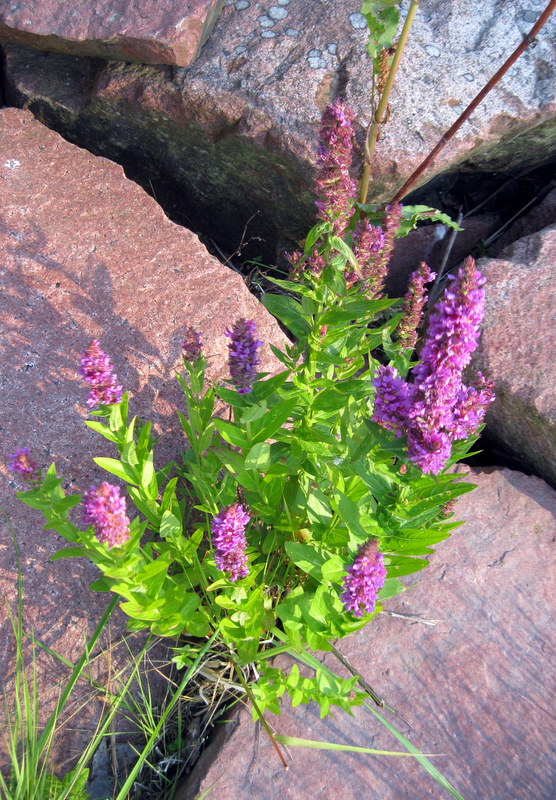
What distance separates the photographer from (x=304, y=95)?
13.1ft

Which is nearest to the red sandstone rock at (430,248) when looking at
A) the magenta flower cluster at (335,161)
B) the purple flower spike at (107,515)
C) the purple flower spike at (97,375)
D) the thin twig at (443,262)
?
the thin twig at (443,262)

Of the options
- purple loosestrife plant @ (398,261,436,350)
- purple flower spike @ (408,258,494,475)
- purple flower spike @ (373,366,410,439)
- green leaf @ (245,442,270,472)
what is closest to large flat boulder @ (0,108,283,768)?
green leaf @ (245,442,270,472)

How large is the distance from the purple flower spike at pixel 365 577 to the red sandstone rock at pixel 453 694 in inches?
41.5

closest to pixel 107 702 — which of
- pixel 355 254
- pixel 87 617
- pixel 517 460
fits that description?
pixel 87 617

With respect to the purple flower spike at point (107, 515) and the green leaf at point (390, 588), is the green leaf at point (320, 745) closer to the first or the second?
the green leaf at point (390, 588)

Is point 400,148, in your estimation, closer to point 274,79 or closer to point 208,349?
point 274,79

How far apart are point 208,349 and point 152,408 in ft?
1.61

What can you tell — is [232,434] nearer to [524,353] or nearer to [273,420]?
[273,420]

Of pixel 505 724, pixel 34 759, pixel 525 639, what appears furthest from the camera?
pixel 525 639

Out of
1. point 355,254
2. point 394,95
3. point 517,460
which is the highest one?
point 394,95

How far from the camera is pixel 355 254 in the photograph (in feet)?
8.48

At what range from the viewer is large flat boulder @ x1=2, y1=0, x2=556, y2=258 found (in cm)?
400

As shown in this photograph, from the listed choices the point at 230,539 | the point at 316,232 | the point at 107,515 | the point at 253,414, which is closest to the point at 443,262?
the point at 316,232

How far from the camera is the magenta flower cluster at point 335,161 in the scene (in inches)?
91.1
